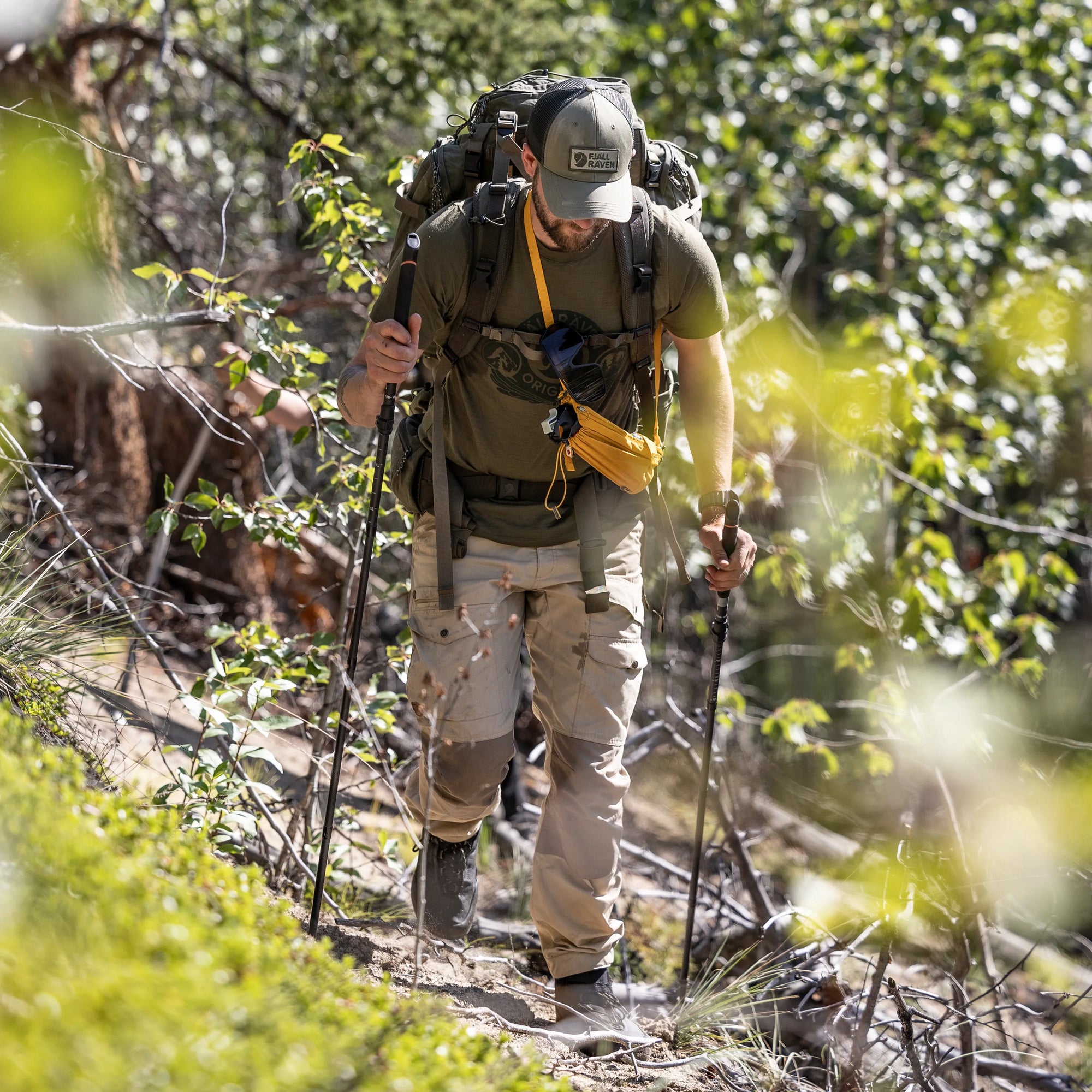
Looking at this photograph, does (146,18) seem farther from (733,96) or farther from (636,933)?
(636,933)

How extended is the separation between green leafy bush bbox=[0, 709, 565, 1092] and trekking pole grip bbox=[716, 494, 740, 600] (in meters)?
1.54

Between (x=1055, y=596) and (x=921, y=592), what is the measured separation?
1.67 meters

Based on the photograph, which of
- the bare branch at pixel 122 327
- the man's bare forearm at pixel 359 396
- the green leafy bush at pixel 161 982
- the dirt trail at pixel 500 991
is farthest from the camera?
the bare branch at pixel 122 327

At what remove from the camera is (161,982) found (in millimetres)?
1360

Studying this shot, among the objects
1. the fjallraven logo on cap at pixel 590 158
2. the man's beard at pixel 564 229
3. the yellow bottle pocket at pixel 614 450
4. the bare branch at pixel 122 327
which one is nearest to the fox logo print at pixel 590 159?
the fjallraven logo on cap at pixel 590 158

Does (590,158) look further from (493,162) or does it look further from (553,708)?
(553,708)

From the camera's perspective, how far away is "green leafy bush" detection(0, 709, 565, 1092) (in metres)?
1.26

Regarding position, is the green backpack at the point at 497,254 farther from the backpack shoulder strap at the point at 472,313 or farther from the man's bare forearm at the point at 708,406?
the man's bare forearm at the point at 708,406

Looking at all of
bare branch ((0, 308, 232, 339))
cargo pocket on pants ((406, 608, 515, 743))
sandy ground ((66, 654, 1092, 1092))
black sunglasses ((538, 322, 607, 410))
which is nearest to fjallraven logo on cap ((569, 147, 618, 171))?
black sunglasses ((538, 322, 607, 410))

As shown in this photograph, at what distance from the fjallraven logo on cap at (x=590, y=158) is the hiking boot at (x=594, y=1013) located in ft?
7.15

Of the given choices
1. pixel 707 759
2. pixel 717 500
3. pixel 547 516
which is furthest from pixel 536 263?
pixel 707 759

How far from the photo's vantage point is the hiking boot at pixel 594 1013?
2672mm

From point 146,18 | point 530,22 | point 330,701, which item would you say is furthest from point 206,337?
point 330,701

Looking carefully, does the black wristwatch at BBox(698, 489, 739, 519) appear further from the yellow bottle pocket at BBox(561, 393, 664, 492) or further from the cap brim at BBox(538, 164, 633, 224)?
the cap brim at BBox(538, 164, 633, 224)
